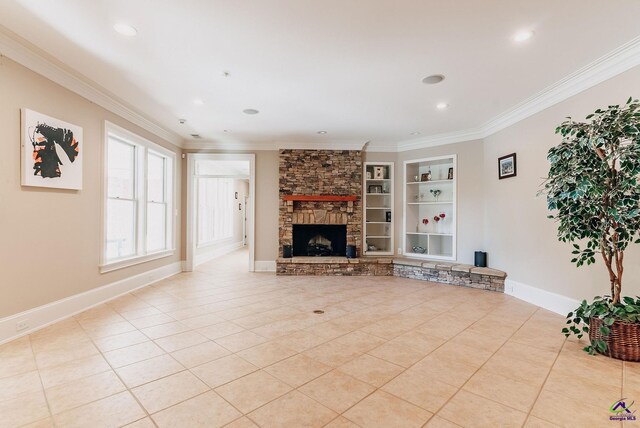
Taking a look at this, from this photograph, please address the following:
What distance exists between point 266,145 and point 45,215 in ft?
12.8

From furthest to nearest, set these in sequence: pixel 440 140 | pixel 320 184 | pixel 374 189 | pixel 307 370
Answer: pixel 374 189 < pixel 320 184 < pixel 440 140 < pixel 307 370

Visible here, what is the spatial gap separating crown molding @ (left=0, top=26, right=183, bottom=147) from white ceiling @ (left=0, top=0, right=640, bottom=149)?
0.12 m

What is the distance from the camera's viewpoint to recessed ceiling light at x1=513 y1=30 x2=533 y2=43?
2521mm

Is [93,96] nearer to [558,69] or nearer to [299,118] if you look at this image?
[299,118]

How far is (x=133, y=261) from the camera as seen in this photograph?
15.1 feet

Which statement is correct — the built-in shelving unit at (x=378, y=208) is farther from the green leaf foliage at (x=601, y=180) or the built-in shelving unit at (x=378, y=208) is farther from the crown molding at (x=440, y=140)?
the green leaf foliage at (x=601, y=180)

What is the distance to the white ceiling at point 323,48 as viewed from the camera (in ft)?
7.42

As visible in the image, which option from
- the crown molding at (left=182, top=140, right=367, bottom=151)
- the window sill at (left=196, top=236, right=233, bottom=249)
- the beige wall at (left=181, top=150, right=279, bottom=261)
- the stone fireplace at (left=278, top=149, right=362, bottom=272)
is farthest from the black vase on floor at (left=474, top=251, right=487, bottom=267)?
the window sill at (left=196, top=236, right=233, bottom=249)

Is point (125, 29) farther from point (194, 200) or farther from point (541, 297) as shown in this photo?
point (541, 297)

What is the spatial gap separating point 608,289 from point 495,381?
6.72 ft

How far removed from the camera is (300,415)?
5.68 ft

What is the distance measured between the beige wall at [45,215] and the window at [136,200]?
0.91 feet

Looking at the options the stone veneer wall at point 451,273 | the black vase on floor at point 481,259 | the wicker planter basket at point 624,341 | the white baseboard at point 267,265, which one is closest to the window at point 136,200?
the white baseboard at point 267,265

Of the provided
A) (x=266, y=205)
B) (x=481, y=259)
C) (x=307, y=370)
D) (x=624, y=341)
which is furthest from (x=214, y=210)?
(x=624, y=341)
